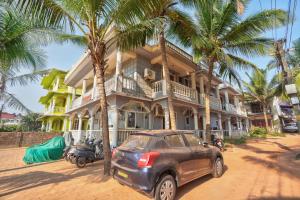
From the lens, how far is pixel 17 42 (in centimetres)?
662

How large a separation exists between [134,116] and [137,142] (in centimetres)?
854

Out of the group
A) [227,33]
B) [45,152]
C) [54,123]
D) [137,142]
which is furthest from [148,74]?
[54,123]

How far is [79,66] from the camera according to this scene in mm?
16453

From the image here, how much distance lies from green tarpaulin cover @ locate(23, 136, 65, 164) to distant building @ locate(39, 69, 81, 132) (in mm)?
15687

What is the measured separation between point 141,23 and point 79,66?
1172 cm

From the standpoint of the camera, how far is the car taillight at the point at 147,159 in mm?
4039

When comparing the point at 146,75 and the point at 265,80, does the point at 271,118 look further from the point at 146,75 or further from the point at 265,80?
the point at 146,75

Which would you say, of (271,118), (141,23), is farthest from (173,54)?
(271,118)

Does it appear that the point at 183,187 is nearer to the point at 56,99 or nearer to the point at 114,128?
the point at 114,128

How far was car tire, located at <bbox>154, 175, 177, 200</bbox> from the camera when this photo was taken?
4.08m

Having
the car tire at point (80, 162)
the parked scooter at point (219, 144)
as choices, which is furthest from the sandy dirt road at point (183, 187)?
the parked scooter at point (219, 144)

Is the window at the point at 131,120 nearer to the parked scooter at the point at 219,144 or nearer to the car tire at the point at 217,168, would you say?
the parked scooter at the point at 219,144

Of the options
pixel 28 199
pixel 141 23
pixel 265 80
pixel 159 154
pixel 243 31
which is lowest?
pixel 28 199

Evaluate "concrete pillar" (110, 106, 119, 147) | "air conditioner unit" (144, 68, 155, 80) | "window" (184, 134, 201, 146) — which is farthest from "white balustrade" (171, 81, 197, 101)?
"window" (184, 134, 201, 146)
